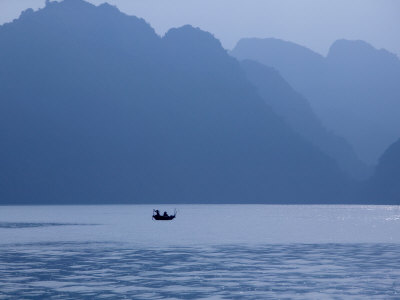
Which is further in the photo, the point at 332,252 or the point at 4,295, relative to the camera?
the point at 332,252

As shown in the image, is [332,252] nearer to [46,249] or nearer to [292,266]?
[292,266]

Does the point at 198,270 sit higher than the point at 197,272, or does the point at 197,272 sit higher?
the point at 198,270

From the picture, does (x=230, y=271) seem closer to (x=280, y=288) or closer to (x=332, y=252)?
(x=280, y=288)

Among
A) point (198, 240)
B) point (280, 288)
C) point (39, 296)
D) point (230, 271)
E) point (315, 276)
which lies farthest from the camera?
point (198, 240)

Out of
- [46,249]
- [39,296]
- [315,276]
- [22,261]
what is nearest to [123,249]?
[46,249]

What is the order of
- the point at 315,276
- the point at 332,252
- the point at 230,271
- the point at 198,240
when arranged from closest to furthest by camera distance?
1. the point at 315,276
2. the point at 230,271
3. the point at 332,252
4. the point at 198,240

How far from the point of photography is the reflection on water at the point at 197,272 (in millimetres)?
43938

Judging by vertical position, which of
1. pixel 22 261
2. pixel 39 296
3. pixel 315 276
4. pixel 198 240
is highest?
pixel 198 240

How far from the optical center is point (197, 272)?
55.0 meters

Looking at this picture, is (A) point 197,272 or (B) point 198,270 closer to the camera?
(A) point 197,272

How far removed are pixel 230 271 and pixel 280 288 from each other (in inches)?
393

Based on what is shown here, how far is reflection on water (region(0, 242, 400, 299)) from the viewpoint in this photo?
144ft

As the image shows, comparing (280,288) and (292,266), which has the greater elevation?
(292,266)

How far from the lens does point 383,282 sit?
1919 inches
